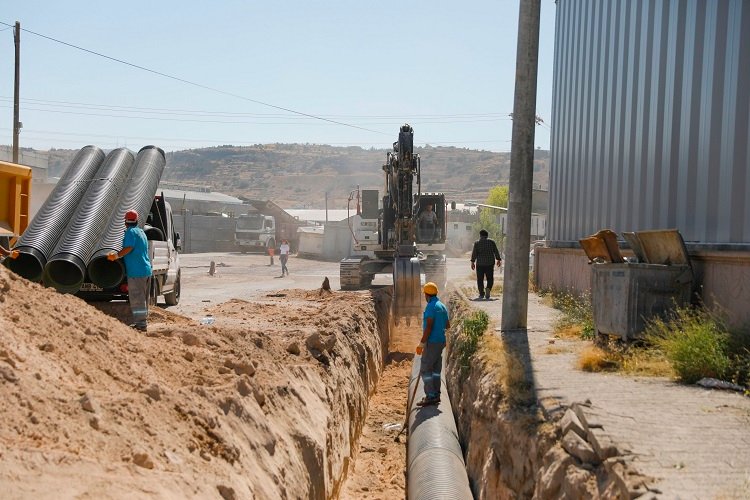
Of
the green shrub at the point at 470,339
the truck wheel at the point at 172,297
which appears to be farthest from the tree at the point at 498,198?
the green shrub at the point at 470,339

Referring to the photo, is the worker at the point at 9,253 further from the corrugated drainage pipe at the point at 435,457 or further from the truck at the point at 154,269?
the corrugated drainage pipe at the point at 435,457

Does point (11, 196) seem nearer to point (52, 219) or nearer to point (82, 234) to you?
point (52, 219)

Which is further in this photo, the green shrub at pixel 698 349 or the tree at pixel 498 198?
the tree at pixel 498 198

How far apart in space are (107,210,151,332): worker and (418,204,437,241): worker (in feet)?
45.6

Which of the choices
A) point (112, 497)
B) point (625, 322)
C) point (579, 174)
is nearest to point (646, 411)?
point (625, 322)

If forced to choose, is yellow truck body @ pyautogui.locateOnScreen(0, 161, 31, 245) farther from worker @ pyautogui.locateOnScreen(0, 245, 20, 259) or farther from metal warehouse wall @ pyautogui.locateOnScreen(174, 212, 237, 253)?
metal warehouse wall @ pyautogui.locateOnScreen(174, 212, 237, 253)

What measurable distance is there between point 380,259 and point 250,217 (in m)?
31.4

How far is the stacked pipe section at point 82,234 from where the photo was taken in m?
11.2

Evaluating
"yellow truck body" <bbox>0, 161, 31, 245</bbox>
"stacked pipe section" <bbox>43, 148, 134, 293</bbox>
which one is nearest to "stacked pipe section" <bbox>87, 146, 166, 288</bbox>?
"stacked pipe section" <bbox>43, 148, 134, 293</bbox>

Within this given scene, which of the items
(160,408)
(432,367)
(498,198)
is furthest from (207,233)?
(160,408)

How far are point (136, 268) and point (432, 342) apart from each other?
3969mm

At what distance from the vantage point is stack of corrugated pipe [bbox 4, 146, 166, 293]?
1127cm

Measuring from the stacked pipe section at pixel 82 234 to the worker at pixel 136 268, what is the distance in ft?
3.15

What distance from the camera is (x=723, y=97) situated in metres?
9.98
